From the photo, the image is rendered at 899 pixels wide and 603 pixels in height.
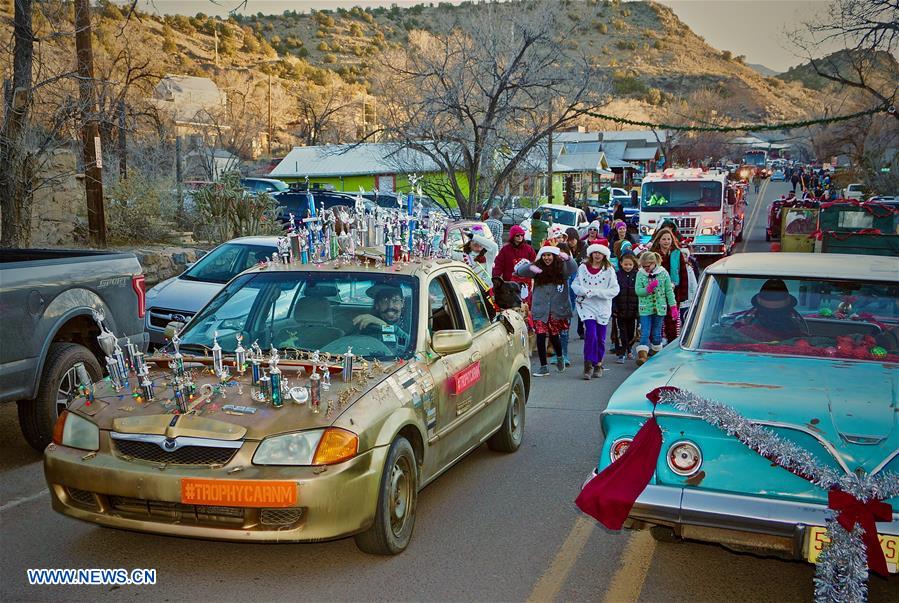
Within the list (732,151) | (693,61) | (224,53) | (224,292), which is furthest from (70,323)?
(693,61)

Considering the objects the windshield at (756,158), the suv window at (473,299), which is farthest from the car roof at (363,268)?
the windshield at (756,158)

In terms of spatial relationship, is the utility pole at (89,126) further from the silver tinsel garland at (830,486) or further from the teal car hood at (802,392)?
the silver tinsel garland at (830,486)

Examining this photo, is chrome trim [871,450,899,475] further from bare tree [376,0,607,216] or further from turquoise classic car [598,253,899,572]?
bare tree [376,0,607,216]

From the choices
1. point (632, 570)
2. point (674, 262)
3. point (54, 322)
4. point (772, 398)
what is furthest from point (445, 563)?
point (674, 262)

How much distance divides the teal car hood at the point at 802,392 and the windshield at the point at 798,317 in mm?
227

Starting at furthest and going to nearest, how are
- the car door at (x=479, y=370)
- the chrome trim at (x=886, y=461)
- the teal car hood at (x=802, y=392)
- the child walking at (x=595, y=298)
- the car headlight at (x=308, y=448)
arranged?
the child walking at (x=595, y=298) → the car door at (x=479, y=370) → the car headlight at (x=308, y=448) → the teal car hood at (x=802, y=392) → the chrome trim at (x=886, y=461)

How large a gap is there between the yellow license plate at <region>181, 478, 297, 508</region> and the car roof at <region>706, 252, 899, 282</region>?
11.3ft

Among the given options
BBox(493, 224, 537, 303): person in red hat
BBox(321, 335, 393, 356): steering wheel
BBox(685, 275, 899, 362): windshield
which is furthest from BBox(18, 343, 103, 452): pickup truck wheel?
BBox(493, 224, 537, 303): person in red hat

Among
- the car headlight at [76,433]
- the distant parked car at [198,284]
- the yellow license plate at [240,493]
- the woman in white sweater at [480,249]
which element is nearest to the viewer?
the yellow license plate at [240,493]

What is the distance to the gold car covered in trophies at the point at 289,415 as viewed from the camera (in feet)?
14.1

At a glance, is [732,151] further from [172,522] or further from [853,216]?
[172,522]

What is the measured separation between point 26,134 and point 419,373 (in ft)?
33.7

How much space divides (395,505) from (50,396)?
3.45 metres

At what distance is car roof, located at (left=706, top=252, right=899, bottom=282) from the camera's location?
18.5 feet
